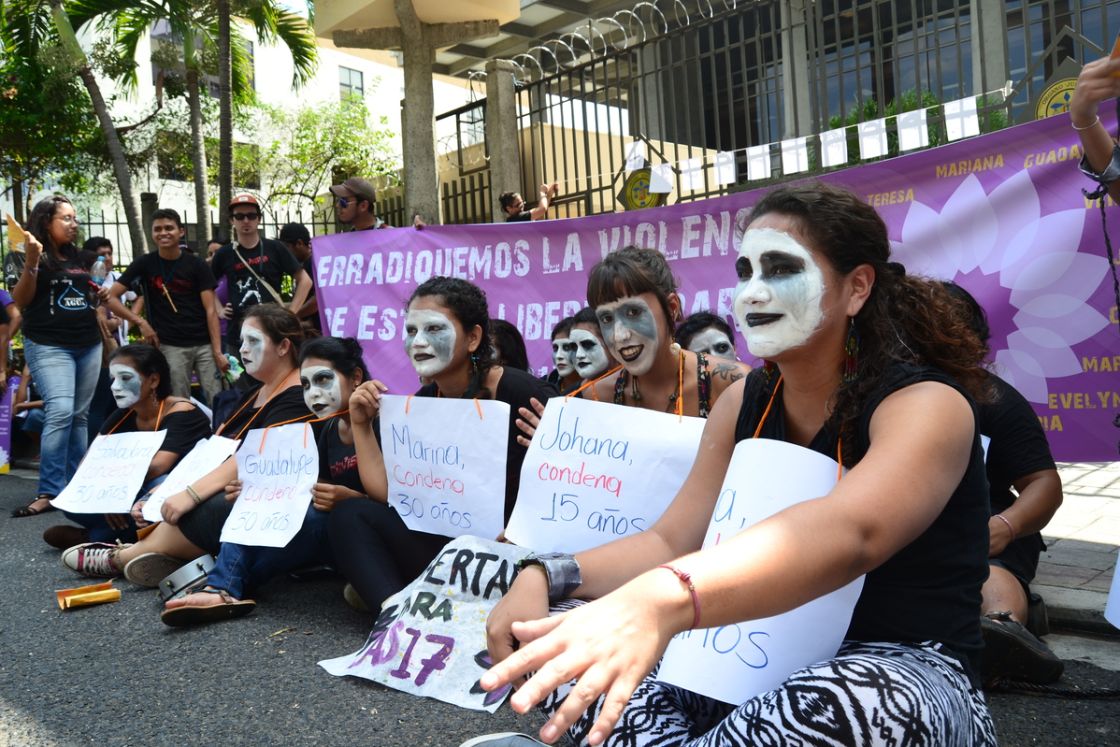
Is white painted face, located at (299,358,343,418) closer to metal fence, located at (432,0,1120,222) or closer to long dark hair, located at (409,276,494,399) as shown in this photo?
long dark hair, located at (409,276,494,399)

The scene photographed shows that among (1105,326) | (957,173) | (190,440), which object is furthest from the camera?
(190,440)

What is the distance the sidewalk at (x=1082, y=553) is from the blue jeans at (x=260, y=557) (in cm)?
295

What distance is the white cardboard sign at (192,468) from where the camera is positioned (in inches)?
189

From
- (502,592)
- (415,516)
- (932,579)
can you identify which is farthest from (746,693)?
(415,516)

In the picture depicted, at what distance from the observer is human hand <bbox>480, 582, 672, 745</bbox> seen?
1.11 meters

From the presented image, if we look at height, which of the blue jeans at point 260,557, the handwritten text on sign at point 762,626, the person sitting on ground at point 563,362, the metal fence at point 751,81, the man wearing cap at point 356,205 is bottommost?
the blue jeans at point 260,557

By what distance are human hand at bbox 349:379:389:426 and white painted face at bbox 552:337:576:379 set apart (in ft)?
3.21

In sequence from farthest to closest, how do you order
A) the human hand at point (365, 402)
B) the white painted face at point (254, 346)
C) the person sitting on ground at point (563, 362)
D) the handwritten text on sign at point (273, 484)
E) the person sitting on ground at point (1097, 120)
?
the white painted face at point (254, 346)
the person sitting on ground at point (563, 362)
the handwritten text on sign at point (273, 484)
the human hand at point (365, 402)
the person sitting on ground at point (1097, 120)

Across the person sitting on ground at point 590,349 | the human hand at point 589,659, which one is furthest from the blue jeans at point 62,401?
the human hand at point 589,659

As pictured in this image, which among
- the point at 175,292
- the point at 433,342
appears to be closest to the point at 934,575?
the point at 433,342

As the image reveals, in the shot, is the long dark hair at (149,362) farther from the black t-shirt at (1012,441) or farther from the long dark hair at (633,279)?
the black t-shirt at (1012,441)

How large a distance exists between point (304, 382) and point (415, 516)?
0.94m

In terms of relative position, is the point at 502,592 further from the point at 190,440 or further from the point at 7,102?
the point at 7,102

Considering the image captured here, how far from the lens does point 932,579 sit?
182cm
